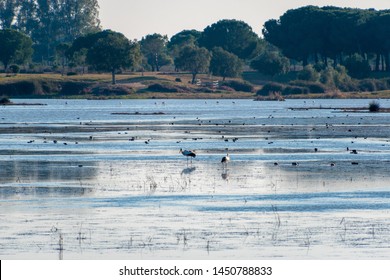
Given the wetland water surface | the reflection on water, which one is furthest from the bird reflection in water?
the reflection on water

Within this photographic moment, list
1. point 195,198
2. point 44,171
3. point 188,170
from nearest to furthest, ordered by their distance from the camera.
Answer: point 195,198 → point 44,171 → point 188,170

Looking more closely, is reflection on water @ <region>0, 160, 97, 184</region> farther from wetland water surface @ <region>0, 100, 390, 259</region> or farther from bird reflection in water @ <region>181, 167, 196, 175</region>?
bird reflection in water @ <region>181, 167, 196, 175</region>

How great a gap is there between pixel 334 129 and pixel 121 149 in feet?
95.1

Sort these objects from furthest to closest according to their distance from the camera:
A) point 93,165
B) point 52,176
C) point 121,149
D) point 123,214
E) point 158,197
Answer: point 121,149, point 93,165, point 52,176, point 158,197, point 123,214

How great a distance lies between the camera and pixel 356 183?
1788 inches

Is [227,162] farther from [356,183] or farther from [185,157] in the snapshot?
[356,183]

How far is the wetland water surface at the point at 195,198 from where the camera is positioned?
30453mm

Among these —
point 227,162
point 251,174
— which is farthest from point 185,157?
point 251,174

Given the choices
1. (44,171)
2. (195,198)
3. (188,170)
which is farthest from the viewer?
(188,170)

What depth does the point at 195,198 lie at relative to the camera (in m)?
40.8

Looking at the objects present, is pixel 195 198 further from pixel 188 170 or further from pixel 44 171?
pixel 44 171

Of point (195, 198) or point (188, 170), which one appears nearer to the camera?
point (195, 198)

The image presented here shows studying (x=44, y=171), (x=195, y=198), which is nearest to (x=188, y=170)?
(x=44, y=171)

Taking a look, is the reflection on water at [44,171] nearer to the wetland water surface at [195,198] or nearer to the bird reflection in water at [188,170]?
the wetland water surface at [195,198]
